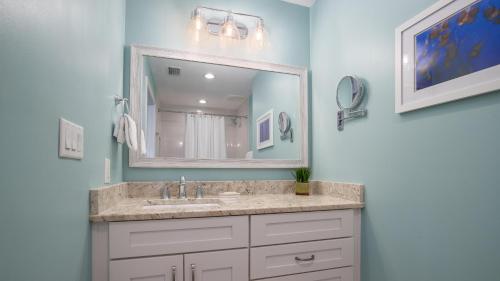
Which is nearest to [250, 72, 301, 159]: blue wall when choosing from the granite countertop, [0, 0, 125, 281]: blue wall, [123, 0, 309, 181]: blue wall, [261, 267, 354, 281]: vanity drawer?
[123, 0, 309, 181]: blue wall

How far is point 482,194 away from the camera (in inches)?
36.6

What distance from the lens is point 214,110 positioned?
73.2 inches

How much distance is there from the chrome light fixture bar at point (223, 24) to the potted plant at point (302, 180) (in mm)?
1039

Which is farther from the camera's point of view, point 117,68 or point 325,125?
point 325,125

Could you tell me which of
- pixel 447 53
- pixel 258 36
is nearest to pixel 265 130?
pixel 258 36

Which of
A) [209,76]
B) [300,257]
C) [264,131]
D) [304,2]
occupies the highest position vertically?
[304,2]

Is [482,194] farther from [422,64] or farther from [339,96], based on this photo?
[339,96]

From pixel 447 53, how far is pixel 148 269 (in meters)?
1.55

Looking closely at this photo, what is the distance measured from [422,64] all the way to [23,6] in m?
1.40

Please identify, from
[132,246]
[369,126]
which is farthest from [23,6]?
[369,126]

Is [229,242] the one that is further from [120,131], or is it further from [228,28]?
[228,28]

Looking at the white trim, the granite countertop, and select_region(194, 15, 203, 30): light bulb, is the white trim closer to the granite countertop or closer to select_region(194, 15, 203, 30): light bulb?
select_region(194, 15, 203, 30): light bulb

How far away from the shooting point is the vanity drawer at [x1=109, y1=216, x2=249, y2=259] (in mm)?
1114

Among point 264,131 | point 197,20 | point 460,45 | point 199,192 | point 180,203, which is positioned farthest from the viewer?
point 264,131
